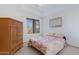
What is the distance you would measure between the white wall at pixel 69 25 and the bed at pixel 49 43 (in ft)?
0.33

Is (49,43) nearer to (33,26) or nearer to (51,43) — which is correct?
(51,43)

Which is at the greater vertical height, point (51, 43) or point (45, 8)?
point (45, 8)

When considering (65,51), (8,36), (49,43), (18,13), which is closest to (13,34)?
(8,36)

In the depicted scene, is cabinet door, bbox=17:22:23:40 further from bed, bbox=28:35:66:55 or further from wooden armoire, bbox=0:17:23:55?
bed, bbox=28:35:66:55

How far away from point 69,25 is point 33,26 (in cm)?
59

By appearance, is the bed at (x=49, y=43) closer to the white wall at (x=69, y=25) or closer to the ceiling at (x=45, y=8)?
the white wall at (x=69, y=25)

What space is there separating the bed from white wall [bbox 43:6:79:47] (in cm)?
10

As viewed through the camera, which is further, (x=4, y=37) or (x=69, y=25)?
(x=69, y=25)

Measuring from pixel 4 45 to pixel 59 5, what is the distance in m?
1.02

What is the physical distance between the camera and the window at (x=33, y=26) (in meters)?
1.55

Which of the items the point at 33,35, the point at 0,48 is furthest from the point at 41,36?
the point at 0,48

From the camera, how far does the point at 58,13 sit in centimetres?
155

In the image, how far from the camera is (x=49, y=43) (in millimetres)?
1494

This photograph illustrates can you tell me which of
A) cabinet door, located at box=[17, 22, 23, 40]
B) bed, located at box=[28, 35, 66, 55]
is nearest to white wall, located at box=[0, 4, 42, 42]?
cabinet door, located at box=[17, 22, 23, 40]
